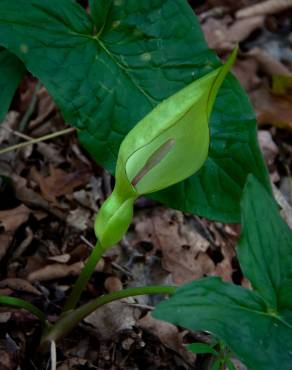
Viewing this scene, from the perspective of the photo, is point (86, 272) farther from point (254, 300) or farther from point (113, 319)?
point (254, 300)

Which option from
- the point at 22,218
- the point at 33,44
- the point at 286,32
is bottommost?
the point at 286,32

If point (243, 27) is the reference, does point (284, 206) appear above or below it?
below

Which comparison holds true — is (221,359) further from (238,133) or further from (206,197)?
(238,133)

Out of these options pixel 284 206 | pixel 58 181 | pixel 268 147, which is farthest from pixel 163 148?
pixel 268 147

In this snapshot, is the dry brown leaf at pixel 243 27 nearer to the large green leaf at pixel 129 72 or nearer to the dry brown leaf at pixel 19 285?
the large green leaf at pixel 129 72

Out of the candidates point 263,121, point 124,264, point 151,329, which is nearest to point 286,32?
point 263,121

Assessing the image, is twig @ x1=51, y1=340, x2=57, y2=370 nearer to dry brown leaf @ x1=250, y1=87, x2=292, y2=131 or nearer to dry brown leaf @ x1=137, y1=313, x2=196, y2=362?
dry brown leaf @ x1=137, y1=313, x2=196, y2=362
